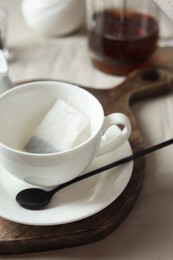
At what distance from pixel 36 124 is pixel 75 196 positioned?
119 mm

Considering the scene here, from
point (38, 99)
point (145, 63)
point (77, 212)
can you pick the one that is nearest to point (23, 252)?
point (77, 212)

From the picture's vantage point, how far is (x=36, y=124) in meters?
0.60

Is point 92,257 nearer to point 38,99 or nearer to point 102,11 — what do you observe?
point 38,99

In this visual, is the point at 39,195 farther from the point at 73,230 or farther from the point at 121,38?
the point at 121,38

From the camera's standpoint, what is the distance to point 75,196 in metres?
0.53

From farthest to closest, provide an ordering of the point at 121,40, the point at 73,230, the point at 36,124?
the point at 121,40 < the point at 36,124 < the point at 73,230

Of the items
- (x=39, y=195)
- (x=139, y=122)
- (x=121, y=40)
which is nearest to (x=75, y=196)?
(x=39, y=195)

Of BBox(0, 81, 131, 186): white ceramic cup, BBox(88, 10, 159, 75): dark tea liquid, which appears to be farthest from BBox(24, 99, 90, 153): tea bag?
BBox(88, 10, 159, 75): dark tea liquid

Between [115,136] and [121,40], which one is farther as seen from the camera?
[121,40]

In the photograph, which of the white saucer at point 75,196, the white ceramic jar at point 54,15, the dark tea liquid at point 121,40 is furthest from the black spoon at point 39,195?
the white ceramic jar at point 54,15

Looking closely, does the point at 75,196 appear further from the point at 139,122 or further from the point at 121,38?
the point at 121,38

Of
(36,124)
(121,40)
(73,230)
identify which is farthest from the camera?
(121,40)

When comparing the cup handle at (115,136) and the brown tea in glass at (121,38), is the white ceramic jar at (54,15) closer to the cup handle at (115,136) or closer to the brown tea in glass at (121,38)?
the brown tea in glass at (121,38)

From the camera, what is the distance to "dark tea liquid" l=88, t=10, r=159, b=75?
0.76 meters
